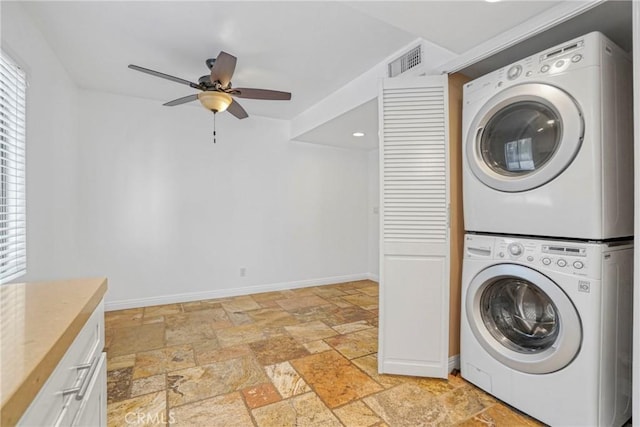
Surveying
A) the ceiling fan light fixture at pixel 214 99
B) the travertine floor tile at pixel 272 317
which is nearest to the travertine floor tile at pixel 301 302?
the travertine floor tile at pixel 272 317

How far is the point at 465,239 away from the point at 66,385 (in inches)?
82.7

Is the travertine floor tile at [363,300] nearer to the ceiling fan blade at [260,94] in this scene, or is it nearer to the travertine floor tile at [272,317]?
the travertine floor tile at [272,317]

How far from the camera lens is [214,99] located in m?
2.43

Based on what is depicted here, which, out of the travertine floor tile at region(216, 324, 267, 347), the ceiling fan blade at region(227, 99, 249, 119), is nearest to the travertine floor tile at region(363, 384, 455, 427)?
the travertine floor tile at region(216, 324, 267, 347)

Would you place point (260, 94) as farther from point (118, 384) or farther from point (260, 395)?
point (118, 384)

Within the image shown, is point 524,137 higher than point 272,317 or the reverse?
higher

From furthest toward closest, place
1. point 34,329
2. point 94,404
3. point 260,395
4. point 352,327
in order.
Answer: point 352,327, point 260,395, point 94,404, point 34,329

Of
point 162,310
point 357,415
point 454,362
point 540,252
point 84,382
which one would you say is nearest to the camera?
point 84,382

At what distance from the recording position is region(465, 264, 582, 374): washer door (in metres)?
1.58

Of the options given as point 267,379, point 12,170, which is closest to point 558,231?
point 267,379

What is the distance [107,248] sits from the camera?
3.52 m

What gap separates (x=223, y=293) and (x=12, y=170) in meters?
2.64

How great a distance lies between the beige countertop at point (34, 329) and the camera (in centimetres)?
53

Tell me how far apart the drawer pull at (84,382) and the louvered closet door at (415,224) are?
167 cm
